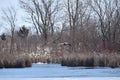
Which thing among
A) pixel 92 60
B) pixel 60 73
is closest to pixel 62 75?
pixel 60 73

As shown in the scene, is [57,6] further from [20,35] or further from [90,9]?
[20,35]

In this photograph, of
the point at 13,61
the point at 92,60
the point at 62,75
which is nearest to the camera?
the point at 62,75

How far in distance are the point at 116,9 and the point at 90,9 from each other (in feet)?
9.78

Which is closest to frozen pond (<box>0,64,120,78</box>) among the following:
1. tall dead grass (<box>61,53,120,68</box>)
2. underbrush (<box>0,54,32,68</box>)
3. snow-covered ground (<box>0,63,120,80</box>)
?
snow-covered ground (<box>0,63,120,80</box>)

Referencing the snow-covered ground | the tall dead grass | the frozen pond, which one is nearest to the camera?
the snow-covered ground

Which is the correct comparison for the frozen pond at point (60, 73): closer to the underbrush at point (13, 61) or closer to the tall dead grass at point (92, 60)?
the underbrush at point (13, 61)

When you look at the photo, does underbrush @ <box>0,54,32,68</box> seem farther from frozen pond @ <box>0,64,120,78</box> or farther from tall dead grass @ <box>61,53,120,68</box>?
tall dead grass @ <box>61,53,120,68</box>

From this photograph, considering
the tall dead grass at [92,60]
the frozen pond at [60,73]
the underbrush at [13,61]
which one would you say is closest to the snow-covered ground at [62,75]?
the frozen pond at [60,73]

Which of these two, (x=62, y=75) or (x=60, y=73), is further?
(x=60, y=73)

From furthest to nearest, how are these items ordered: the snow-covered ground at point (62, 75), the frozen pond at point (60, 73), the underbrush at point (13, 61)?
the underbrush at point (13, 61) < the frozen pond at point (60, 73) < the snow-covered ground at point (62, 75)

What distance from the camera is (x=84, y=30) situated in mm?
31328

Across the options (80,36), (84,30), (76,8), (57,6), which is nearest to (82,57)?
(80,36)

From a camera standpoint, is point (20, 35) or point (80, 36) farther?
point (20, 35)

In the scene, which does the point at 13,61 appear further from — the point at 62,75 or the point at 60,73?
the point at 62,75
